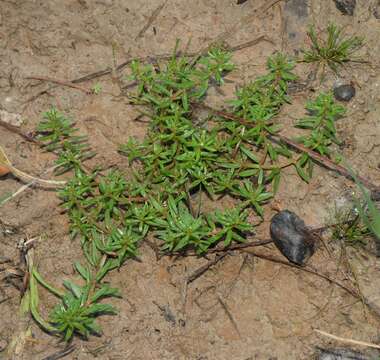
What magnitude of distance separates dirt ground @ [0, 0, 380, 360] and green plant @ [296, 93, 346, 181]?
0.08 metres

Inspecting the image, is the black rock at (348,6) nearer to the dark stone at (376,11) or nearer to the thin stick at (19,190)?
the dark stone at (376,11)

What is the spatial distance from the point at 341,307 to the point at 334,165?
Result: 3.02 feet

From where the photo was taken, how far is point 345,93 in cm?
426

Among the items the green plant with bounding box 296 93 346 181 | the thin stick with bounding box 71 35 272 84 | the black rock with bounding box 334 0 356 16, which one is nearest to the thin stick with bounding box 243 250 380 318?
the green plant with bounding box 296 93 346 181

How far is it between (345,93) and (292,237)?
1178mm

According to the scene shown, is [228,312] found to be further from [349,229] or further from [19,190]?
[19,190]

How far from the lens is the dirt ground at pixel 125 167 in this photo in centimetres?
355

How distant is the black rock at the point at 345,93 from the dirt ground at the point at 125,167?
2.9 inches

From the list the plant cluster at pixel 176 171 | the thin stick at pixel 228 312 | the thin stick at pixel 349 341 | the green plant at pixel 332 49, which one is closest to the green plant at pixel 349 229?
the plant cluster at pixel 176 171

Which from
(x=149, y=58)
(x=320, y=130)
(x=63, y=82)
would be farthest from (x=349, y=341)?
(x=63, y=82)

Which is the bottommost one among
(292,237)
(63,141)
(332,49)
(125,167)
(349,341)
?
(349,341)

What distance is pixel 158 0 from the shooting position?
4.61 m

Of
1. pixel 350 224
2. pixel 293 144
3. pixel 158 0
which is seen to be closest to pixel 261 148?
pixel 293 144

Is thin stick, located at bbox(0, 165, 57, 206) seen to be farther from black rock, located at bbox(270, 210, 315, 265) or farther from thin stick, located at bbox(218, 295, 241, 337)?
black rock, located at bbox(270, 210, 315, 265)
